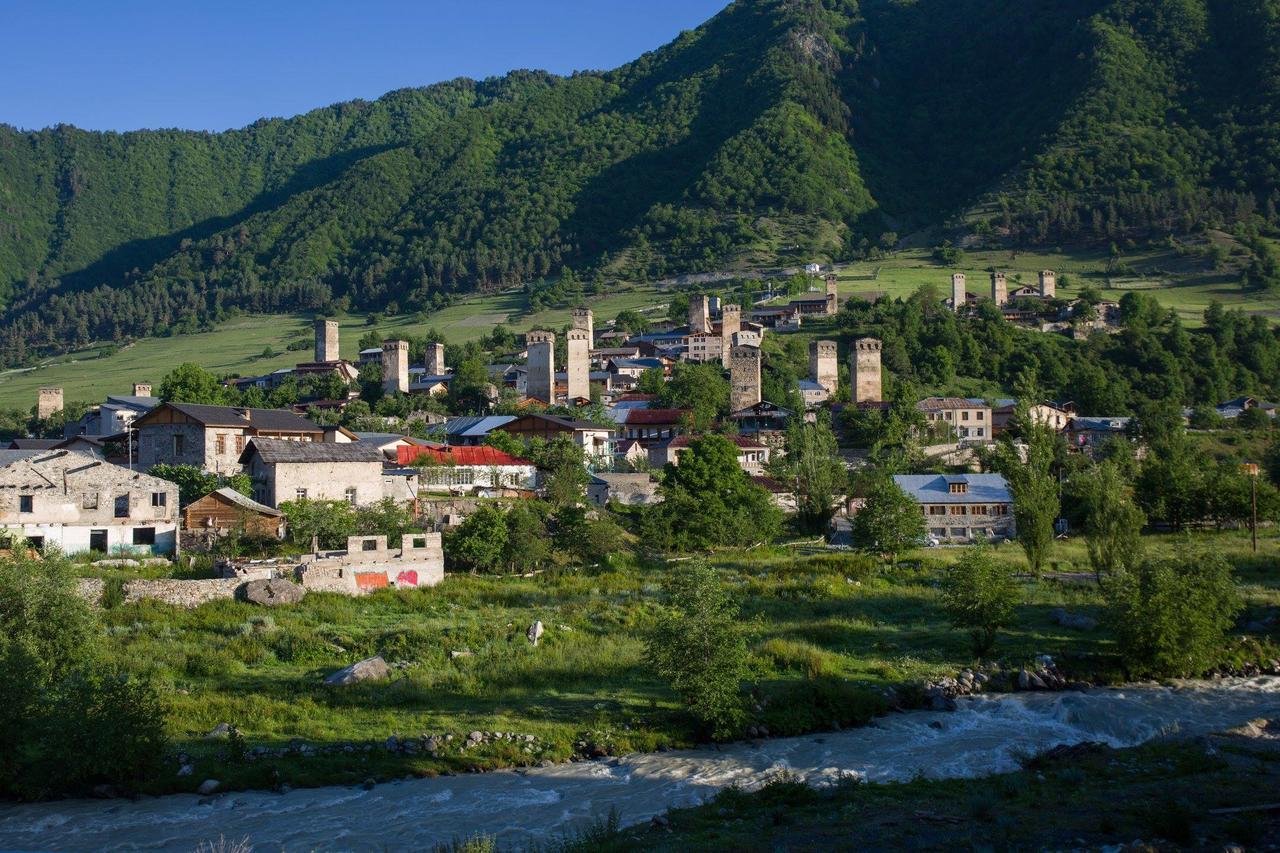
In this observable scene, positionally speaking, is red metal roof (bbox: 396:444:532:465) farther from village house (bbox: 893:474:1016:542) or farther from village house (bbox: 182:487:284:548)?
village house (bbox: 893:474:1016:542)

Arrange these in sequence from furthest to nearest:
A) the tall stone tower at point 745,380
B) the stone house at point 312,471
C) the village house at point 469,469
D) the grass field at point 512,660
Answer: the tall stone tower at point 745,380 → the village house at point 469,469 → the stone house at point 312,471 → the grass field at point 512,660

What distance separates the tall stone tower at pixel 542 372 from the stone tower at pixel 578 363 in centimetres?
134

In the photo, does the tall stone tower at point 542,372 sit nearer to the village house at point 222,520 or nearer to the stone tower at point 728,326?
the stone tower at point 728,326

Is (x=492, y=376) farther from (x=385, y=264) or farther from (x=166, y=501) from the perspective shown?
(x=385, y=264)

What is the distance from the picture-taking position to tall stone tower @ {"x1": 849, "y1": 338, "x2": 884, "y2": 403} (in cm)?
8075

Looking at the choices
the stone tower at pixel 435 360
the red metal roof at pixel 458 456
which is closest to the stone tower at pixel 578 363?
the stone tower at pixel 435 360

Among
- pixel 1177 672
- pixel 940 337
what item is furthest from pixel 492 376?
pixel 1177 672

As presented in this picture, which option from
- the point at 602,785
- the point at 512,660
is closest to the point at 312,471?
the point at 512,660

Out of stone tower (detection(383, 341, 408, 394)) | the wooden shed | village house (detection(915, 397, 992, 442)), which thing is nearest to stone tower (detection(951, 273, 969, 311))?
village house (detection(915, 397, 992, 442))

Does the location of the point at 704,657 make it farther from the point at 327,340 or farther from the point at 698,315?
the point at 327,340

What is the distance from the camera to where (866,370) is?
266 ft

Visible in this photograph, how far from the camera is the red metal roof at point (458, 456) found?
53.0 metres

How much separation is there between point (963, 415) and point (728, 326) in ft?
92.0

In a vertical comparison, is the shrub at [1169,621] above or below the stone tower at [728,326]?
below
